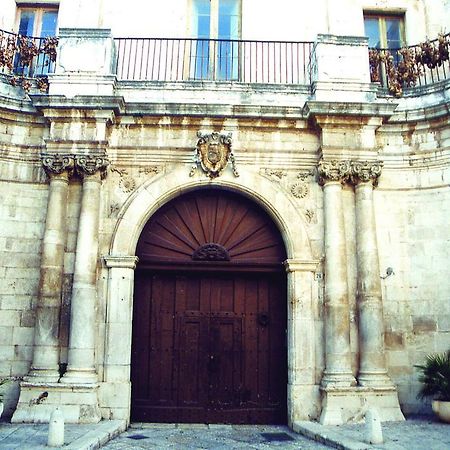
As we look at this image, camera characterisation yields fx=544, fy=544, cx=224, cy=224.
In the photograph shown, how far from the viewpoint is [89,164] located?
355 inches

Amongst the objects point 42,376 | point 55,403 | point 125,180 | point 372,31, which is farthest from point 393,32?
point 55,403

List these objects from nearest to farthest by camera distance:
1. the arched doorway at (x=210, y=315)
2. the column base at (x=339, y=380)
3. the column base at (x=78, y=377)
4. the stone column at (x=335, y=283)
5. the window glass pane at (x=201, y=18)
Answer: the column base at (x=78, y=377) < the column base at (x=339, y=380) < the stone column at (x=335, y=283) < the arched doorway at (x=210, y=315) < the window glass pane at (x=201, y=18)

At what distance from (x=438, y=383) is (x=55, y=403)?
5784mm

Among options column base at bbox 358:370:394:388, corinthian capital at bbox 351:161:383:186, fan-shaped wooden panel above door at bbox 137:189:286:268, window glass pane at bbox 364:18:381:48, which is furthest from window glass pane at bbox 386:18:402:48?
column base at bbox 358:370:394:388

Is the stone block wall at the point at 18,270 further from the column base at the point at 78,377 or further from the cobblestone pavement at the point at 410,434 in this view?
the cobblestone pavement at the point at 410,434

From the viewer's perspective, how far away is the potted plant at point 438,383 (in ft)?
26.9

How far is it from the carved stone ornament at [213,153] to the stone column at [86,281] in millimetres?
1616

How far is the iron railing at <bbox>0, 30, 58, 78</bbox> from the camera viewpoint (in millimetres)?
10281

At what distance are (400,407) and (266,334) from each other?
8.13 ft

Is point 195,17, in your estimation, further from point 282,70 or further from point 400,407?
point 400,407

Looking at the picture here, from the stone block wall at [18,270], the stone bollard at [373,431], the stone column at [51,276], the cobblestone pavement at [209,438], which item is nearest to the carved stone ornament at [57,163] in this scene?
the stone column at [51,276]

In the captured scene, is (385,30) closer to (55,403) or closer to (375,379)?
(375,379)

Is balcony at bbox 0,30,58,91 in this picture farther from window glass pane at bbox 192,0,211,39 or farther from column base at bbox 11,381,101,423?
column base at bbox 11,381,101,423

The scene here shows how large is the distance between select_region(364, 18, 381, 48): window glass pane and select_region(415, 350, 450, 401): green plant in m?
6.43
